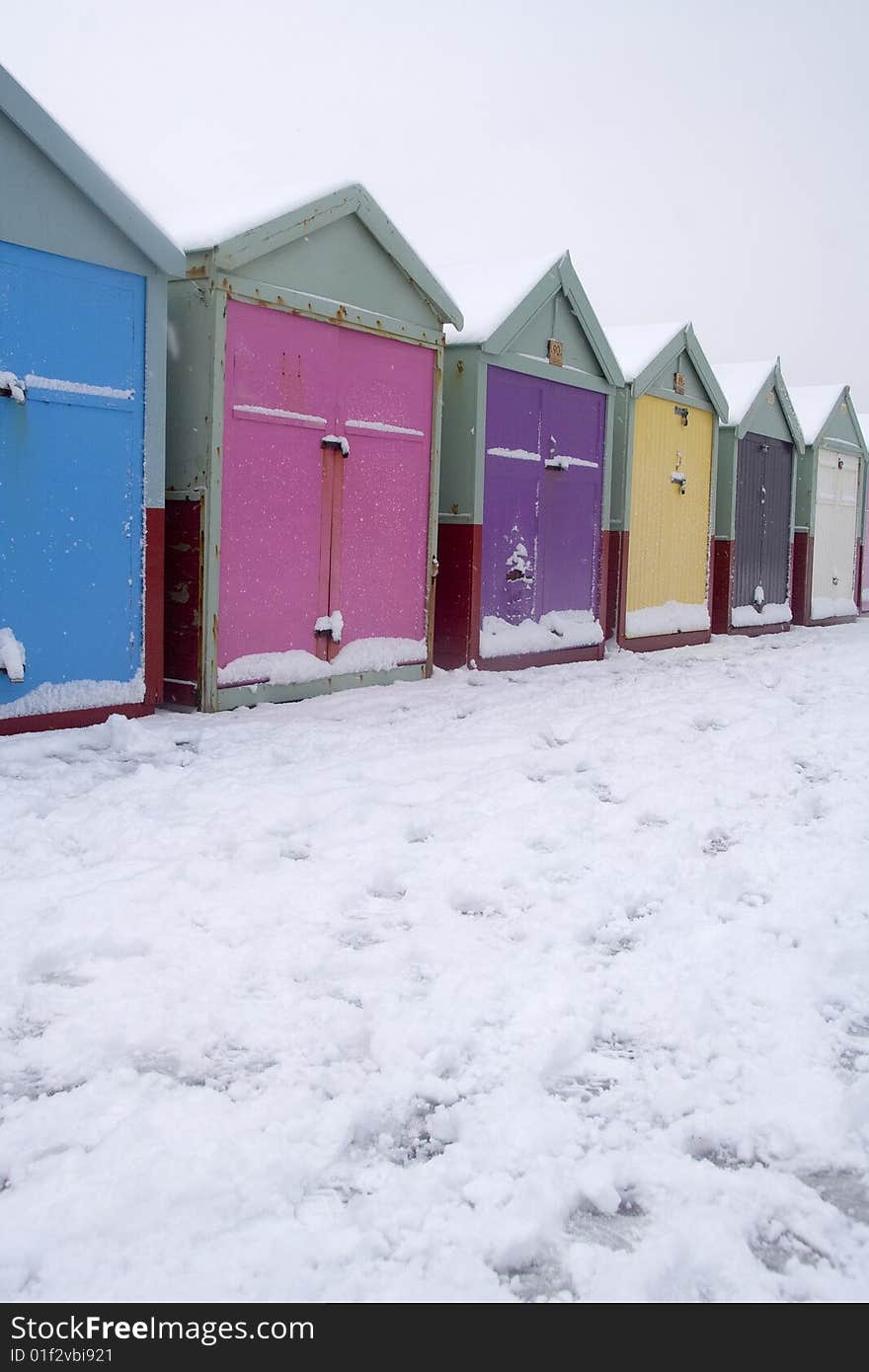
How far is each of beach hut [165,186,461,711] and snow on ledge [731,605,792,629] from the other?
6243 mm

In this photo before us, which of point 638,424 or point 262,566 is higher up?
point 638,424

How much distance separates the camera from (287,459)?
6660 millimetres

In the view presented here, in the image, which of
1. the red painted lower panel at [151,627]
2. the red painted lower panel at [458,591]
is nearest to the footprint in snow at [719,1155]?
the red painted lower panel at [151,627]

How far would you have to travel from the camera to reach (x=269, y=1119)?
87.0 inches

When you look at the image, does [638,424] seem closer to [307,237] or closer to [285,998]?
[307,237]

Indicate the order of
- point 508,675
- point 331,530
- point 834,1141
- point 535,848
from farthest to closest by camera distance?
point 508,675
point 331,530
point 535,848
point 834,1141

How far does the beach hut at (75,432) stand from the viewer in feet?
17.3

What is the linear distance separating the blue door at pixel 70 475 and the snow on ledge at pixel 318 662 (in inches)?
26.7

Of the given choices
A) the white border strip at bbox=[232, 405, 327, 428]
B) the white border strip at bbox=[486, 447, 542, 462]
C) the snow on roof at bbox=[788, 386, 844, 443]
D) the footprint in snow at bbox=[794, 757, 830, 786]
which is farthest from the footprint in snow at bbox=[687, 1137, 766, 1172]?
the snow on roof at bbox=[788, 386, 844, 443]

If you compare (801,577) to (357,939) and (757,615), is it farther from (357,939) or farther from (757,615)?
(357,939)

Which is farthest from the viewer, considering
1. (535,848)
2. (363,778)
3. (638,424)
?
(638,424)
